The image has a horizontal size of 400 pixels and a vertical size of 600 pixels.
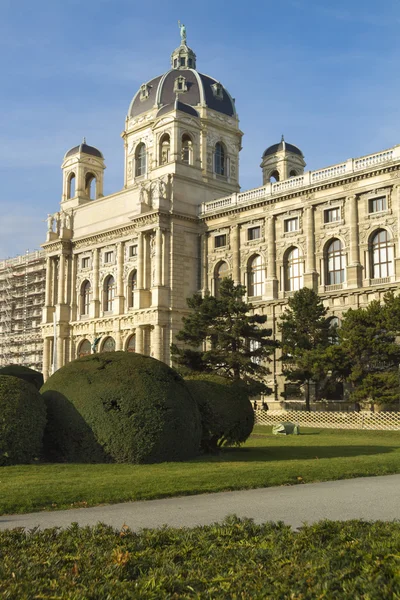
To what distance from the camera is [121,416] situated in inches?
754

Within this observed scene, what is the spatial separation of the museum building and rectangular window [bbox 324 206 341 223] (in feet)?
0.30

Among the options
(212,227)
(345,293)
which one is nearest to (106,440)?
(345,293)

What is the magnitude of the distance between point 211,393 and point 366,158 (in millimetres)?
36065

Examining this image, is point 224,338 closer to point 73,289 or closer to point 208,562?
point 73,289

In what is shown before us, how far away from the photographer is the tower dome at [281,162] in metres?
76.9

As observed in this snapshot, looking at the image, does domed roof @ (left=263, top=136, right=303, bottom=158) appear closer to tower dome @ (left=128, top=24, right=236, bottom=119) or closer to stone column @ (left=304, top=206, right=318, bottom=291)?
tower dome @ (left=128, top=24, right=236, bottom=119)

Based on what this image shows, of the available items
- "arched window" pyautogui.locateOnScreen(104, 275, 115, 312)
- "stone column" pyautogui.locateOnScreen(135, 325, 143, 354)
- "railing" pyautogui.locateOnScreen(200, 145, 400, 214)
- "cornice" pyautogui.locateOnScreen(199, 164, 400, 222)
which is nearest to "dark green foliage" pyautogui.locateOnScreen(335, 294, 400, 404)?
"cornice" pyautogui.locateOnScreen(199, 164, 400, 222)

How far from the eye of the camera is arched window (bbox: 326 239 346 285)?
54.8 metres

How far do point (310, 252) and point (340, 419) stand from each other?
1875 cm

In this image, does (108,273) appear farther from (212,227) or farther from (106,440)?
(106,440)

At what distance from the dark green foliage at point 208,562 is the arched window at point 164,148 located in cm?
6235

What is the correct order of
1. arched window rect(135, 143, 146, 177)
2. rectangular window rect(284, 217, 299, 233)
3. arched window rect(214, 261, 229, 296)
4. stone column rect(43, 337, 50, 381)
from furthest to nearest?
arched window rect(135, 143, 146, 177) < stone column rect(43, 337, 50, 381) < arched window rect(214, 261, 229, 296) < rectangular window rect(284, 217, 299, 233)

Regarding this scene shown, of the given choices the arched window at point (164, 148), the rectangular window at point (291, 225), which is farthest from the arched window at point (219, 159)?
the rectangular window at point (291, 225)

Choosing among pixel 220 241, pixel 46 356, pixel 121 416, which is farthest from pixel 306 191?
pixel 121 416
